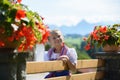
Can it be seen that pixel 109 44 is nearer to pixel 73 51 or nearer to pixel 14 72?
pixel 73 51

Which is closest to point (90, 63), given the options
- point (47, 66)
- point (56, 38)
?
point (56, 38)

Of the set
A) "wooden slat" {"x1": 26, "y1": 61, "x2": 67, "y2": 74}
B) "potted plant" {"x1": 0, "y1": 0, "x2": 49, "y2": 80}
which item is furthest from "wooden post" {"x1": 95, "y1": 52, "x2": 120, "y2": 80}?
"potted plant" {"x1": 0, "y1": 0, "x2": 49, "y2": 80}

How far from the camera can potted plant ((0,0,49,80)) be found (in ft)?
13.0

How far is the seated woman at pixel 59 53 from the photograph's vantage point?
20.1ft

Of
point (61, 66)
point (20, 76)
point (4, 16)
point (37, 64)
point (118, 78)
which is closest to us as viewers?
point (4, 16)

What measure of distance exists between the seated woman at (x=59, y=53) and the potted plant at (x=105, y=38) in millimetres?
1331

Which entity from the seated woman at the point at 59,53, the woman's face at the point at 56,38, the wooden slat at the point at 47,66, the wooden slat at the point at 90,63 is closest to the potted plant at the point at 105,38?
the wooden slat at the point at 90,63

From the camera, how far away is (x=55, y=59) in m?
6.39

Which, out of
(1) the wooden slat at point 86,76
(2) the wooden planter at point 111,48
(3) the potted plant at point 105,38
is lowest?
(1) the wooden slat at point 86,76

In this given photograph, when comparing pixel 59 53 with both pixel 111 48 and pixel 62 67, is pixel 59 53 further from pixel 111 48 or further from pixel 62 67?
pixel 111 48

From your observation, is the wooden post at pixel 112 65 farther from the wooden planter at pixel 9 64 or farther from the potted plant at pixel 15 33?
the wooden planter at pixel 9 64

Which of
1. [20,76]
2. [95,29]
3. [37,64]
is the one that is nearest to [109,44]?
[95,29]

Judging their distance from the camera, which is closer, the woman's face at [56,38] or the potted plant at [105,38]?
the woman's face at [56,38]

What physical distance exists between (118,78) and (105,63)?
40 centimetres
